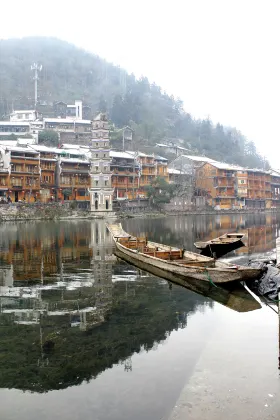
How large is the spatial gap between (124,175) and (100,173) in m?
7.81

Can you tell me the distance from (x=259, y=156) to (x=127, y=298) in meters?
147

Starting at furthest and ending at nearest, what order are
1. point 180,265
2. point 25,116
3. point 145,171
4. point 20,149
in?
point 25,116 → point 145,171 → point 20,149 → point 180,265

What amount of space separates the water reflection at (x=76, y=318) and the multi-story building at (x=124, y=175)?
2223 inches

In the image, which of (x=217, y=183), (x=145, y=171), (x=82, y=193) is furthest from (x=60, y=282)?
(x=217, y=183)

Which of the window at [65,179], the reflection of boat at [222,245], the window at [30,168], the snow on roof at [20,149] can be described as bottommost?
the reflection of boat at [222,245]

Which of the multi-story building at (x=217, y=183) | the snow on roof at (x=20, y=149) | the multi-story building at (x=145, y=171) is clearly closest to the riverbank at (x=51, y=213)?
the multi-story building at (x=145, y=171)

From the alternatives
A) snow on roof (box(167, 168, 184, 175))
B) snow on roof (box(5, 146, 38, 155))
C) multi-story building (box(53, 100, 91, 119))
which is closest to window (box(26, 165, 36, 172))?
snow on roof (box(5, 146, 38, 155))

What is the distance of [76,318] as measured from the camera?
13102mm

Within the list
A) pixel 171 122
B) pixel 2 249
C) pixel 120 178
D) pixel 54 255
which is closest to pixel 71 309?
pixel 54 255

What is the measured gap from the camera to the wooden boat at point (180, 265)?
16094 millimetres

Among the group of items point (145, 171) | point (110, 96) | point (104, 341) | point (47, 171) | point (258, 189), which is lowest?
point (104, 341)

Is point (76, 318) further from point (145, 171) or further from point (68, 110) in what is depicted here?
point (68, 110)

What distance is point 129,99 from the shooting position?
412 feet

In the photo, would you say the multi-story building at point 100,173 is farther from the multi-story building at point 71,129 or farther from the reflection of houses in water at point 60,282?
the reflection of houses in water at point 60,282
